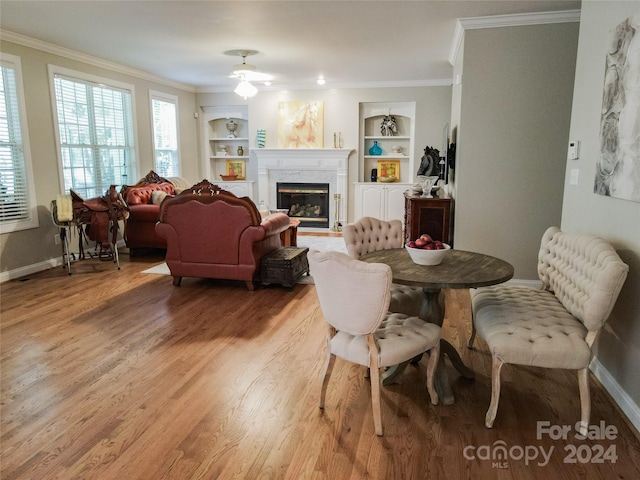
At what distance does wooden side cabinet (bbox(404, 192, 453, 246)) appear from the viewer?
480 centimetres

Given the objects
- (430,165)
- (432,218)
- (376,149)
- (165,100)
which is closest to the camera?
(432,218)

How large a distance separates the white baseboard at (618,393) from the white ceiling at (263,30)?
2.98 m

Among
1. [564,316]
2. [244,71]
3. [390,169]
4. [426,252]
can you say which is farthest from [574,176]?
[390,169]

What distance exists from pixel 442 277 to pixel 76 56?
220 inches

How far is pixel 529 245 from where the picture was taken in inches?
173

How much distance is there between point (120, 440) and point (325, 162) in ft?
21.9

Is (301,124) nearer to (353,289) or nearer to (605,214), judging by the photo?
(605,214)

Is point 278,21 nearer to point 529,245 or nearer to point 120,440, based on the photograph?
point 529,245

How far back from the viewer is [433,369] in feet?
7.80

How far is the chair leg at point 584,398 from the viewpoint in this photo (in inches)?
82.2

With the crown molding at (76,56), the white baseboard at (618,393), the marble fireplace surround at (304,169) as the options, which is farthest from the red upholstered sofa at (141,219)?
the white baseboard at (618,393)

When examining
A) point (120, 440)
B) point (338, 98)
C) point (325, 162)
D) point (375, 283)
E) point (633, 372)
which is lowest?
point (120, 440)

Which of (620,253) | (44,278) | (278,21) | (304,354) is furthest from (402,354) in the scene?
(44,278)

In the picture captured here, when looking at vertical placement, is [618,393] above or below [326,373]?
below
